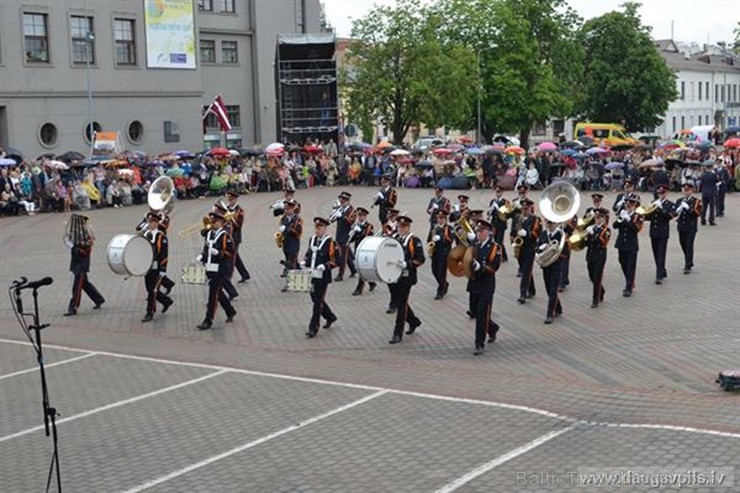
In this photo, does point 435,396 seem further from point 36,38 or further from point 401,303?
point 36,38

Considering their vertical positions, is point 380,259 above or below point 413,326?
above

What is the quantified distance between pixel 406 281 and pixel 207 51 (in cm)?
4302

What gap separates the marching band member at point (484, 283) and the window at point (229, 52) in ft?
145

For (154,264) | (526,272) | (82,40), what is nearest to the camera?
(154,264)

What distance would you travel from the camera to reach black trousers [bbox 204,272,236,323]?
1708 centimetres

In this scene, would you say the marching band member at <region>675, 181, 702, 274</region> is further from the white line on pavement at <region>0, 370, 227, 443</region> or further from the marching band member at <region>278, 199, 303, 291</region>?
the white line on pavement at <region>0, 370, 227, 443</region>

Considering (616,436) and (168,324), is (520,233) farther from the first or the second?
(616,436)

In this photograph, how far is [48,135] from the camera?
147 feet

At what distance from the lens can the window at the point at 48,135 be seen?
44656 mm

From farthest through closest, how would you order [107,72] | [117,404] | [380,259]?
[107,72] < [380,259] < [117,404]

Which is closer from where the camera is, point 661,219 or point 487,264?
point 487,264

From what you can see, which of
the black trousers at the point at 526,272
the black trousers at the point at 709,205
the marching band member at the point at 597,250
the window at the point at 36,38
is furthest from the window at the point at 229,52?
the marching band member at the point at 597,250

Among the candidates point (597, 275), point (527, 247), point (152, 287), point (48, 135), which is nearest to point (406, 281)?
point (527, 247)

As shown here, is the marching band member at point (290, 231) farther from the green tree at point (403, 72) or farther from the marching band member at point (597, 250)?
the green tree at point (403, 72)
